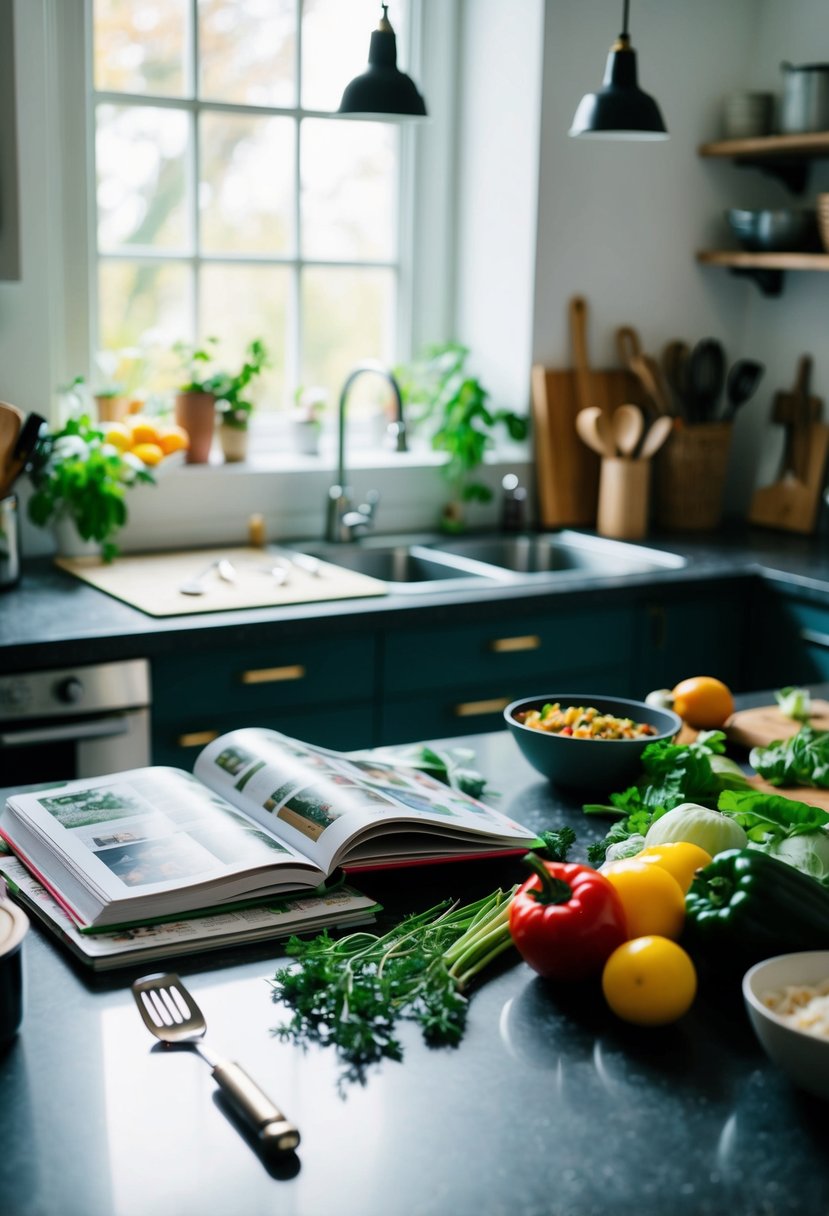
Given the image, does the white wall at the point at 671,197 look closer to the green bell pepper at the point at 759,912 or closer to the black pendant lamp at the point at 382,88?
the black pendant lamp at the point at 382,88

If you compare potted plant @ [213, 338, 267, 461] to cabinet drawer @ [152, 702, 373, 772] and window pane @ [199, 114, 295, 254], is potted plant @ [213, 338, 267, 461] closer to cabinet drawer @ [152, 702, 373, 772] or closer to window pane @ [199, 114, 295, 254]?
window pane @ [199, 114, 295, 254]

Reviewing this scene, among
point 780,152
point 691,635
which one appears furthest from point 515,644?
point 780,152

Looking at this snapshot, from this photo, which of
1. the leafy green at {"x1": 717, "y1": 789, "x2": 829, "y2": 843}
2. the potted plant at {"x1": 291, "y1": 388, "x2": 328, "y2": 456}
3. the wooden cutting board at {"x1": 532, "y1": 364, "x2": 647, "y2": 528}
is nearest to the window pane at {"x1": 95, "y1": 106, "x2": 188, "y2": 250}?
the potted plant at {"x1": 291, "y1": 388, "x2": 328, "y2": 456}

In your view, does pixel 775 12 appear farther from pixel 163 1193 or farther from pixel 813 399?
pixel 163 1193

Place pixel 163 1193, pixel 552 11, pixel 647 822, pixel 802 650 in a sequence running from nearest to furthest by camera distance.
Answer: pixel 163 1193, pixel 647 822, pixel 802 650, pixel 552 11

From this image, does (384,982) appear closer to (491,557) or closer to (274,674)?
(274,674)

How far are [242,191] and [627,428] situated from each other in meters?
1.18

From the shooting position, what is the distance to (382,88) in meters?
2.17

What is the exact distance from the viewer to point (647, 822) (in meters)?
1.50

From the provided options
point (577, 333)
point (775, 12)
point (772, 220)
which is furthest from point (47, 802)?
point (775, 12)

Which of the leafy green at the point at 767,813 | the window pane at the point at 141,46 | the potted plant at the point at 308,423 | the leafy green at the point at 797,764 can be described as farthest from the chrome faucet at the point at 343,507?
the leafy green at the point at 767,813

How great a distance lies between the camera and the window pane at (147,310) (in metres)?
3.34

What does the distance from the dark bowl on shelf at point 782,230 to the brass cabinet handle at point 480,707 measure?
4.96 feet

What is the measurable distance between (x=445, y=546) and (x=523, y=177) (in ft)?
3.26
